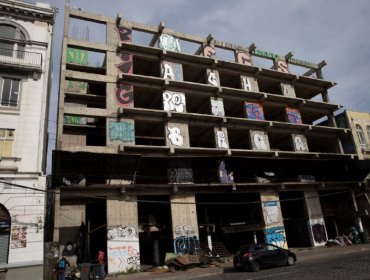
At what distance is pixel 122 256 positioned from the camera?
71.1 ft

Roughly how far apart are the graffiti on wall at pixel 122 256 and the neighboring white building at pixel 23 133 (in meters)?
4.84

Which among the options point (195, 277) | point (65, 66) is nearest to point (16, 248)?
point (195, 277)

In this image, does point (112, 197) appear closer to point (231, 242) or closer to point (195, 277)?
point (195, 277)

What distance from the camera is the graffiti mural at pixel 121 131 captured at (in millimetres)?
24798

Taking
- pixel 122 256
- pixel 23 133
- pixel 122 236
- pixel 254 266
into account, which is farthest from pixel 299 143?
pixel 23 133

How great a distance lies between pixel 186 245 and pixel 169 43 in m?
19.4

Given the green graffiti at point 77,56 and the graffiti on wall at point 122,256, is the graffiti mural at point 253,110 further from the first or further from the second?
the graffiti on wall at point 122,256

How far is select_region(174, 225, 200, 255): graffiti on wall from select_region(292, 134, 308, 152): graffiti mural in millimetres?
15626

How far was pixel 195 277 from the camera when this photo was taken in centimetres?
1797

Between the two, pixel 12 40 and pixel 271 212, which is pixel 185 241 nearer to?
pixel 271 212

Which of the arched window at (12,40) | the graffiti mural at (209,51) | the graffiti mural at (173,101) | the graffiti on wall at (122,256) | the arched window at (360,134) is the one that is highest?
the graffiti mural at (209,51)

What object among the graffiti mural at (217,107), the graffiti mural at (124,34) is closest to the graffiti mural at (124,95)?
the graffiti mural at (124,34)

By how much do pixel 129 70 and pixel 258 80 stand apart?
51.1ft

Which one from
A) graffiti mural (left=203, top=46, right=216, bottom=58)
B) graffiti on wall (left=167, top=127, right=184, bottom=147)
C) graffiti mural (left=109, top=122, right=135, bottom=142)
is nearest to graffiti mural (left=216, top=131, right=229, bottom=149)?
graffiti on wall (left=167, top=127, right=184, bottom=147)
